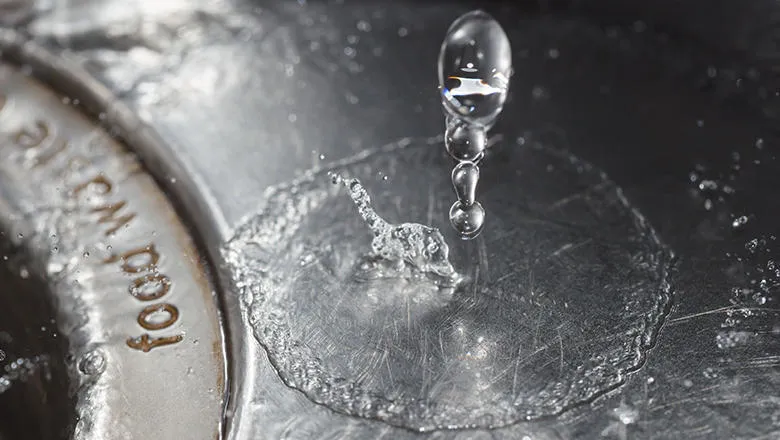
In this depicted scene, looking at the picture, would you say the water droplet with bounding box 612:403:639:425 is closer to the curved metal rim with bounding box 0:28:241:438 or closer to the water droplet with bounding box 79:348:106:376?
the curved metal rim with bounding box 0:28:241:438

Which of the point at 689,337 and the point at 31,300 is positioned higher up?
the point at 689,337

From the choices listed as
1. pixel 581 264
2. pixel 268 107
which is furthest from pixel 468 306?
pixel 268 107

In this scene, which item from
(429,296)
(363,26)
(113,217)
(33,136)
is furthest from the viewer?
(363,26)

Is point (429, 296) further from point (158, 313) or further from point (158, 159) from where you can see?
point (158, 159)

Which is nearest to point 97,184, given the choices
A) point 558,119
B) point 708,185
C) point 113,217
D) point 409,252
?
point 113,217

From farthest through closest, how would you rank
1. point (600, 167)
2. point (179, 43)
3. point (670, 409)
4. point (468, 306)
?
point (179, 43), point (600, 167), point (468, 306), point (670, 409)

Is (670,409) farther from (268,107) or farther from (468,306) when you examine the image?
(268,107)
